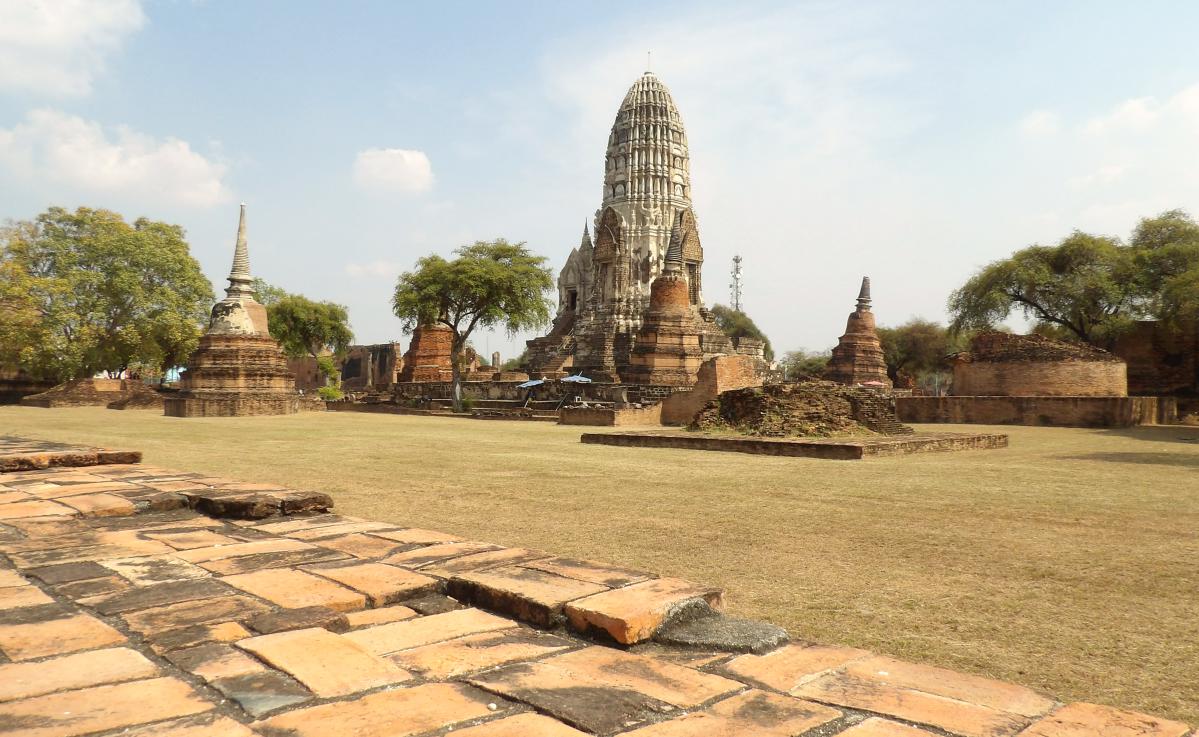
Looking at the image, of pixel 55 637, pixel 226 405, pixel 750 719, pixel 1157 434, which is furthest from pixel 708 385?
pixel 750 719

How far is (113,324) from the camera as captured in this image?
1103 inches

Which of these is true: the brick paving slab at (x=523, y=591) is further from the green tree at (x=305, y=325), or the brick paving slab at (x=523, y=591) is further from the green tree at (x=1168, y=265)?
the green tree at (x=305, y=325)

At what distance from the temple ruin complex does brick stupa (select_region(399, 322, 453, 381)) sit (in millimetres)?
9061

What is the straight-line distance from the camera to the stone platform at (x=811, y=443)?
972cm

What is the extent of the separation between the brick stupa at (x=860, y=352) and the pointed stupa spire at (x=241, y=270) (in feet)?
71.2

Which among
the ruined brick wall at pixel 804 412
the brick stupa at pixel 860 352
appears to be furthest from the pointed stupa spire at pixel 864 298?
the ruined brick wall at pixel 804 412

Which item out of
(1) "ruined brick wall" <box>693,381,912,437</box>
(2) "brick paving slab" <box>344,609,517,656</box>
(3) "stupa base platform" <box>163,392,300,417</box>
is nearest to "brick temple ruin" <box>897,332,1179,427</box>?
(1) "ruined brick wall" <box>693,381,912,437</box>

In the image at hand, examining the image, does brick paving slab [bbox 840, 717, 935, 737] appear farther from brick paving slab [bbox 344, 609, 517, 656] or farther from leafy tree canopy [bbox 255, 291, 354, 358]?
leafy tree canopy [bbox 255, 291, 354, 358]

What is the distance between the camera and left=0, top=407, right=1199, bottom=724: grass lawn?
257 centimetres

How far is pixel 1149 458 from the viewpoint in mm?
9773

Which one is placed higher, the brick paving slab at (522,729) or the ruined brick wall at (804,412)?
the ruined brick wall at (804,412)

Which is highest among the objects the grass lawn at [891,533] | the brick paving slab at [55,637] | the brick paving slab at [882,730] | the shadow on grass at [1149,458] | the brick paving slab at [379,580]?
the brick paving slab at [379,580]

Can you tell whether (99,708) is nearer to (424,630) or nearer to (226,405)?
(424,630)

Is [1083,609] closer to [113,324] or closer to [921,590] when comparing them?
[921,590]
